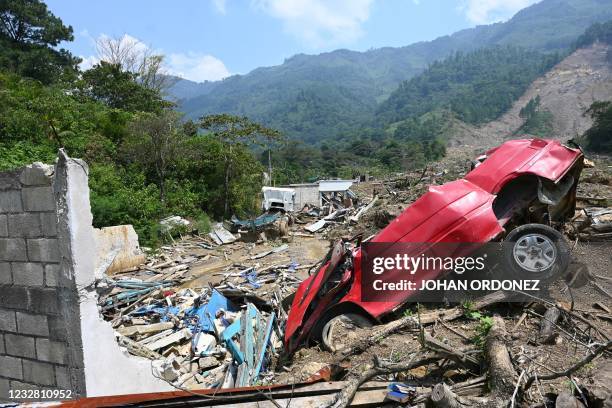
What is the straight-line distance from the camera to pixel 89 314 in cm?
401

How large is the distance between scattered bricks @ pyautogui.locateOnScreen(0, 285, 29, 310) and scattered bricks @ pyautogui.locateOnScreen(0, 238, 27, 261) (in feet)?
1.04

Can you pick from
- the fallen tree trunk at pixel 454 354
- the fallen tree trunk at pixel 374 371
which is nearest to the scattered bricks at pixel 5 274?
the fallen tree trunk at pixel 374 371

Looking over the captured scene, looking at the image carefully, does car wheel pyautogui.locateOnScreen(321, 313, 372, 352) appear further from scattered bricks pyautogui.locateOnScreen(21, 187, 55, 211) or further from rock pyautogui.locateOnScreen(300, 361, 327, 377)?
scattered bricks pyautogui.locateOnScreen(21, 187, 55, 211)

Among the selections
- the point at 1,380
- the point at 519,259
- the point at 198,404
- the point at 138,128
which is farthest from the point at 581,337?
the point at 138,128

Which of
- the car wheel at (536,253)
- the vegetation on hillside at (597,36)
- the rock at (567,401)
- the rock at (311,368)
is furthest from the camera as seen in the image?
the vegetation on hillside at (597,36)

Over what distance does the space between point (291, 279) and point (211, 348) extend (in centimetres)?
430

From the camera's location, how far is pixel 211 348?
6.77m

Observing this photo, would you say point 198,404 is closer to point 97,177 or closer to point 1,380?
point 1,380

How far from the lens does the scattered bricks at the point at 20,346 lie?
13.8ft

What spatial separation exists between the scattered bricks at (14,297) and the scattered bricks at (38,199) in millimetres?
910

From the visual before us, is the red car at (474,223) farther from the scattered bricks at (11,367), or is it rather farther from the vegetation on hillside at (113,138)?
the vegetation on hillside at (113,138)

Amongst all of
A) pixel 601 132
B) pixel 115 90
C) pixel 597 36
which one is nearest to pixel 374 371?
pixel 115 90

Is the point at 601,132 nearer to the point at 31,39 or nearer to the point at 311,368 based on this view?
the point at 311,368

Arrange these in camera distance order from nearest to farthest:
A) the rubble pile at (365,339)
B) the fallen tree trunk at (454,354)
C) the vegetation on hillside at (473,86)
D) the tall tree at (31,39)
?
the rubble pile at (365,339) → the fallen tree trunk at (454,354) → the tall tree at (31,39) → the vegetation on hillside at (473,86)
